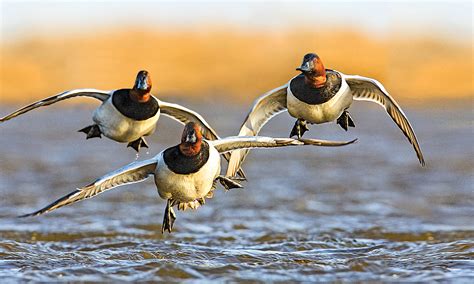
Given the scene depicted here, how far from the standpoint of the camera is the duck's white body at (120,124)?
10453 millimetres

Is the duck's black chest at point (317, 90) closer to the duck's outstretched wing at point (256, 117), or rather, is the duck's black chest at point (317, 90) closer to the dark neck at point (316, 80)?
the dark neck at point (316, 80)

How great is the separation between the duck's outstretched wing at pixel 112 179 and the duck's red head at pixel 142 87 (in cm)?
79

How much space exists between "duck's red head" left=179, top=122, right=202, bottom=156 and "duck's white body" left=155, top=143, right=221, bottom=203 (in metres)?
0.22

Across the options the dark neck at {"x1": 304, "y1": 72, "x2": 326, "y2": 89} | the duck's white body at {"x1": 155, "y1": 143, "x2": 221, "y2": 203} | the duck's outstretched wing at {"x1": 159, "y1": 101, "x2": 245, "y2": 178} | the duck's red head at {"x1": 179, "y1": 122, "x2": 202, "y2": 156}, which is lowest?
the duck's white body at {"x1": 155, "y1": 143, "x2": 221, "y2": 203}

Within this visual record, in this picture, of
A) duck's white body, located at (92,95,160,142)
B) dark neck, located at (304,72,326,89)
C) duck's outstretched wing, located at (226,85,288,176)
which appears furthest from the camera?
duck's outstretched wing, located at (226,85,288,176)

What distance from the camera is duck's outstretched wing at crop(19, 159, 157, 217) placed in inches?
372

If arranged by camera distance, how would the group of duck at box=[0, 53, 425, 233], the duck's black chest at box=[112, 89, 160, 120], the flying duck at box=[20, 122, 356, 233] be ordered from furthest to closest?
the duck's black chest at box=[112, 89, 160, 120]
the group of duck at box=[0, 53, 425, 233]
the flying duck at box=[20, 122, 356, 233]

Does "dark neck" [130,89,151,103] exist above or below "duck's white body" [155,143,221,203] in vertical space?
above

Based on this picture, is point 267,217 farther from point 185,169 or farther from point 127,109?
point 185,169

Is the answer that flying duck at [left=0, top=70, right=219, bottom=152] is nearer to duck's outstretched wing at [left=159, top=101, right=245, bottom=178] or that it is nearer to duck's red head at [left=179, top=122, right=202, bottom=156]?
duck's outstretched wing at [left=159, top=101, right=245, bottom=178]

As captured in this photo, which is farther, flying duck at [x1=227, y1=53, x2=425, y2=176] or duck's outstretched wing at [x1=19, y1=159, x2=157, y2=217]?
flying duck at [x1=227, y1=53, x2=425, y2=176]

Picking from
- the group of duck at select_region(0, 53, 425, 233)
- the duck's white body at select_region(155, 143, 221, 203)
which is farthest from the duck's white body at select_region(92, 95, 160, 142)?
the duck's white body at select_region(155, 143, 221, 203)

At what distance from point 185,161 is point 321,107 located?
5.20 feet

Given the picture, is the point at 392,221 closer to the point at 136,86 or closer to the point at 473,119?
the point at 136,86
